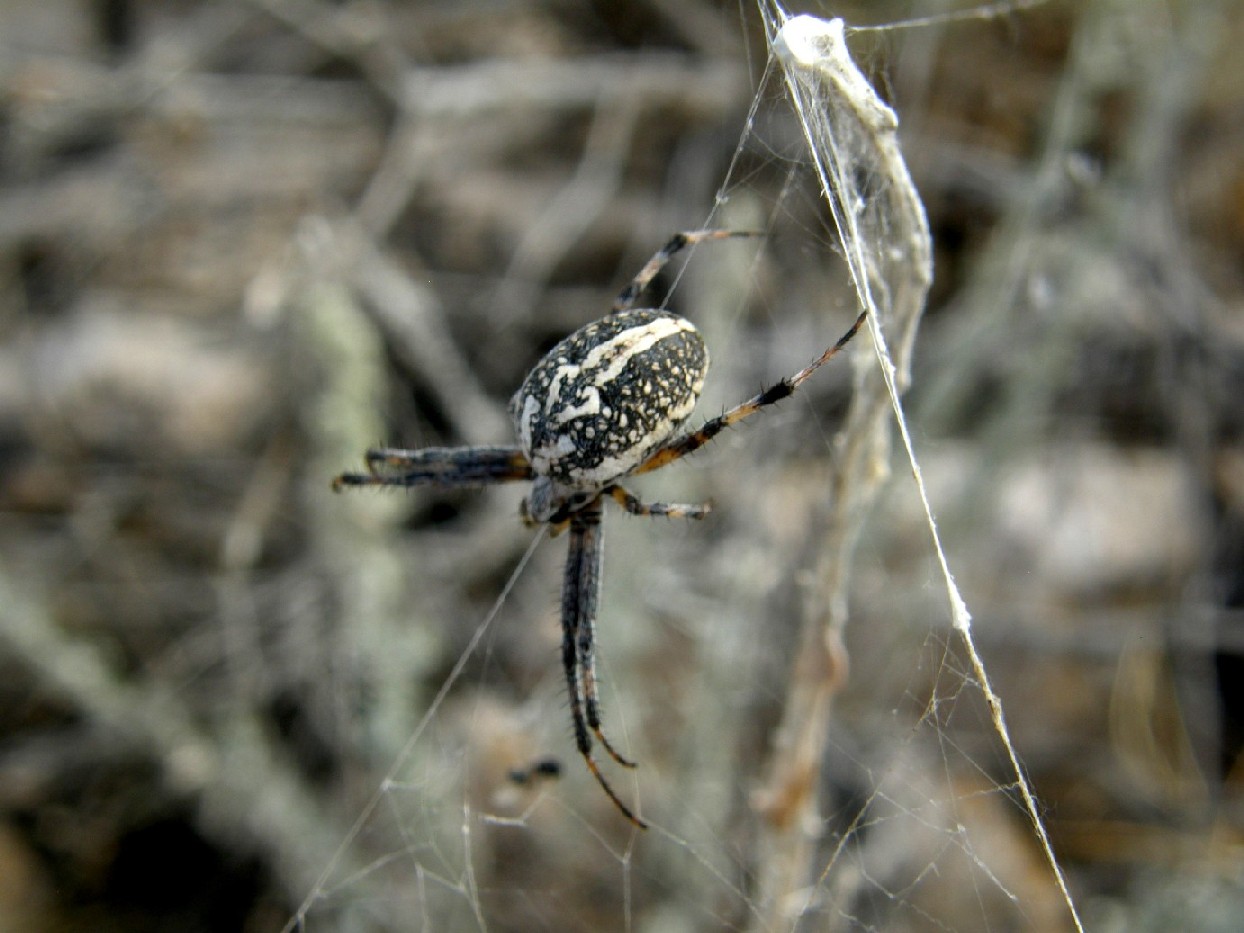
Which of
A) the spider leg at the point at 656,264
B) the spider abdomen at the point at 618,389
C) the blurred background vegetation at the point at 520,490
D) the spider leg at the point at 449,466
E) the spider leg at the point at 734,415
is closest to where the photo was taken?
the spider leg at the point at 734,415

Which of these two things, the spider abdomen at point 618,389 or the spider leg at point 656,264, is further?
the spider leg at point 656,264

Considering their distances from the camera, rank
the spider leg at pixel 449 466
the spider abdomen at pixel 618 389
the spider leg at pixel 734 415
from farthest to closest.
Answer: the spider leg at pixel 449 466 < the spider abdomen at pixel 618 389 < the spider leg at pixel 734 415

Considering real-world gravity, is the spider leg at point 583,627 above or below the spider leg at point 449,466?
below

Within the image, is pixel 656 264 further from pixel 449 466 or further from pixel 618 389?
pixel 449 466

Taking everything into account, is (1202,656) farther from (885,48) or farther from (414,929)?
(414,929)

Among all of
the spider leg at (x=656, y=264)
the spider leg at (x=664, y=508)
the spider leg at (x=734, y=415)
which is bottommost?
the spider leg at (x=664, y=508)

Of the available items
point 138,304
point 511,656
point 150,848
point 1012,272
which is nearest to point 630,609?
point 511,656

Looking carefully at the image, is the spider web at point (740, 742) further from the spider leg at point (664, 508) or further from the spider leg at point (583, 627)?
the spider leg at point (664, 508)

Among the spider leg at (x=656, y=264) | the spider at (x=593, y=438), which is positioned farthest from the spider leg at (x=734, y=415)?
the spider leg at (x=656, y=264)
